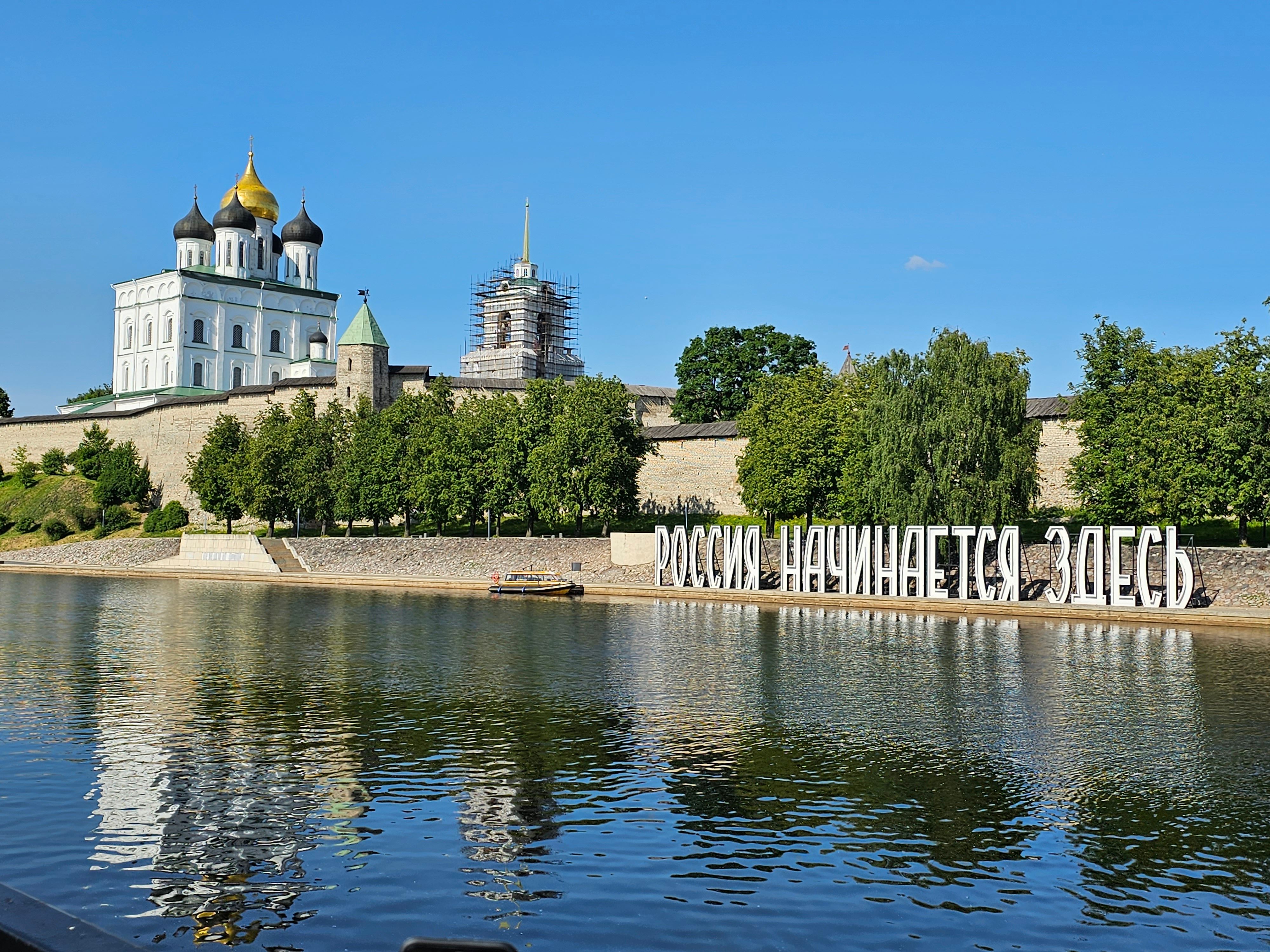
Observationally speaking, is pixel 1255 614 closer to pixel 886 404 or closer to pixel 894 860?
pixel 886 404

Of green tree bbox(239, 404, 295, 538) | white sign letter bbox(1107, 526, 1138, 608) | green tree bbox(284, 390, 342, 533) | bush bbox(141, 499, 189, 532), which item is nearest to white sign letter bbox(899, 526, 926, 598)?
white sign letter bbox(1107, 526, 1138, 608)

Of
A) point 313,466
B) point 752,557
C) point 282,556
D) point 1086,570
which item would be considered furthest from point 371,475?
point 1086,570

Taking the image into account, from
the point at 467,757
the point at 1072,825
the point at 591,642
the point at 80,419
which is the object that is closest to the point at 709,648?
the point at 591,642

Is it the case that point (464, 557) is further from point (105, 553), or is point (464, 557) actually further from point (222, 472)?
point (105, 553)

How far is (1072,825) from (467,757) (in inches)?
268

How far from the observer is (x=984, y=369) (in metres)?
39.7

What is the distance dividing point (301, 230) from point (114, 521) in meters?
34.2

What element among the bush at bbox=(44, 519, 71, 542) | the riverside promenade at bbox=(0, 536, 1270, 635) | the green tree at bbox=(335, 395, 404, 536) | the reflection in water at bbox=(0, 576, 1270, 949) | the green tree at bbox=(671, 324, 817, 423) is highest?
the green tree at bbox=(671, 324, 817, 423)

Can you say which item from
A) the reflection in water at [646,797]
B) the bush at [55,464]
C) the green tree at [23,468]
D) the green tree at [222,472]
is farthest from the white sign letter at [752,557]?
the green tree at [23,468]

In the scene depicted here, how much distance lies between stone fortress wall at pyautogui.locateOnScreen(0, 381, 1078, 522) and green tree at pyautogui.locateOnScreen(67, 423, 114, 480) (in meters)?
0.91

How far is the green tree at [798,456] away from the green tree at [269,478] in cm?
2693

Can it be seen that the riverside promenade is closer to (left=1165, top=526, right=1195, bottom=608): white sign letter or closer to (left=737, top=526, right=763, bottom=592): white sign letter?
(left=1165, top=526, right=1195, bottom=608): white sign letter

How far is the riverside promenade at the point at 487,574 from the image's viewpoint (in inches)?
1276

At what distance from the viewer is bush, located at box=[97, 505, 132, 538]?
7581 centimetres
